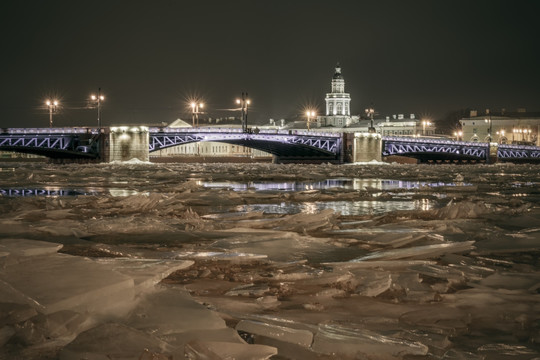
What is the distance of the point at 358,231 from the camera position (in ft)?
22.4

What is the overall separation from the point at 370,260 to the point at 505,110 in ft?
440

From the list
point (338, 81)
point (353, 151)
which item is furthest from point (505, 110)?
point (353, 151)

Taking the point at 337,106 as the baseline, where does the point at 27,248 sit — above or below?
below

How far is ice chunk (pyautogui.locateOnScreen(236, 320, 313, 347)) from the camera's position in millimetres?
2891

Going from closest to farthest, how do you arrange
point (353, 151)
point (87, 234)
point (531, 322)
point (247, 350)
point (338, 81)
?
point (247, 350), point (531, 322), point (87, 234), point (353, 151), point (338, 81)

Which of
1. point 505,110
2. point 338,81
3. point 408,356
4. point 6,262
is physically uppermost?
point 338,81

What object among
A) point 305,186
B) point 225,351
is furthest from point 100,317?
point 305,186

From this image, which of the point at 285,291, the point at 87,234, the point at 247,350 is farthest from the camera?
the point at 87,234

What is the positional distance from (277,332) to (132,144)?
61.1 m

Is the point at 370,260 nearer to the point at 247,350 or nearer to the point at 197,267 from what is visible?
the point at 197,267

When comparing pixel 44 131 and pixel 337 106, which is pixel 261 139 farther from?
pixel 337 106

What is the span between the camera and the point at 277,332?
2973mm

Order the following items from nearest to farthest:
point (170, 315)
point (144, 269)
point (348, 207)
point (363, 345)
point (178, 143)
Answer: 1. point (363, 345)
2. point (170, 315)
3. point (144, 269)
4. point (348, 207)
5. point (178, 143)

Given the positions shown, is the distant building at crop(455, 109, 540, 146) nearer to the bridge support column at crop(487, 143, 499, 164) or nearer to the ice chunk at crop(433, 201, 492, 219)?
the bridge support column at crop(487, 143, 499, 164)
